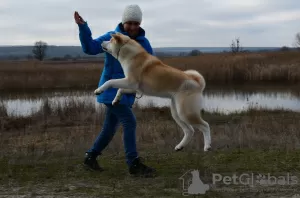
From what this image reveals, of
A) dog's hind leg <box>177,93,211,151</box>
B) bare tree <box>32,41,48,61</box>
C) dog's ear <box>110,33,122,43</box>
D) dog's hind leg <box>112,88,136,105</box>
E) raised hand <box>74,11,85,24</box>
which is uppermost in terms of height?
bare tree <box>32,41,48,61</box>

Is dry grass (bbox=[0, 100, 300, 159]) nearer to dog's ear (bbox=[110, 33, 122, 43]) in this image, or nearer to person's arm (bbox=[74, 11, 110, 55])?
person's arm (bbox=[74, 11, 110, 55])

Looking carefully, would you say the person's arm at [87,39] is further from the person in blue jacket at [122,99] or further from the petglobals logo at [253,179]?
the petglobals logo at [253,179]

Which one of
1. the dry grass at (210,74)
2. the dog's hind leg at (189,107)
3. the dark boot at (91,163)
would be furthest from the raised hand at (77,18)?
the dry grass at (210,74)

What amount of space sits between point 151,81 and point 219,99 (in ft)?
42.5

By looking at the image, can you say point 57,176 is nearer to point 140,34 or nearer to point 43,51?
point 140,34

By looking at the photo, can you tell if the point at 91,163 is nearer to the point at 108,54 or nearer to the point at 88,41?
the point at 108,54

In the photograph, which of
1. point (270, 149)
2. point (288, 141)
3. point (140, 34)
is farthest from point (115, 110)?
point (288, 141)

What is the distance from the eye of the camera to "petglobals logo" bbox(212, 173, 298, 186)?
448 centimetres

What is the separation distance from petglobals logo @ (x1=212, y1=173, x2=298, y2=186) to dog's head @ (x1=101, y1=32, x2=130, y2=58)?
194 centimetres

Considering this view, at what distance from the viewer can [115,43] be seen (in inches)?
189

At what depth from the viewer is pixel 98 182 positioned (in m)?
4.63

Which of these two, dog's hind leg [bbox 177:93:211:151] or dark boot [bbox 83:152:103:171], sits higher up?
dog's hind leg [bbox 177:93:211:151]

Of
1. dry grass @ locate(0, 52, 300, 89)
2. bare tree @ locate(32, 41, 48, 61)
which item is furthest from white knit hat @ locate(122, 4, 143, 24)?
bare tree @ locate(32, 41, 48, 61)

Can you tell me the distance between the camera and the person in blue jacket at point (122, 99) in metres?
4.84
